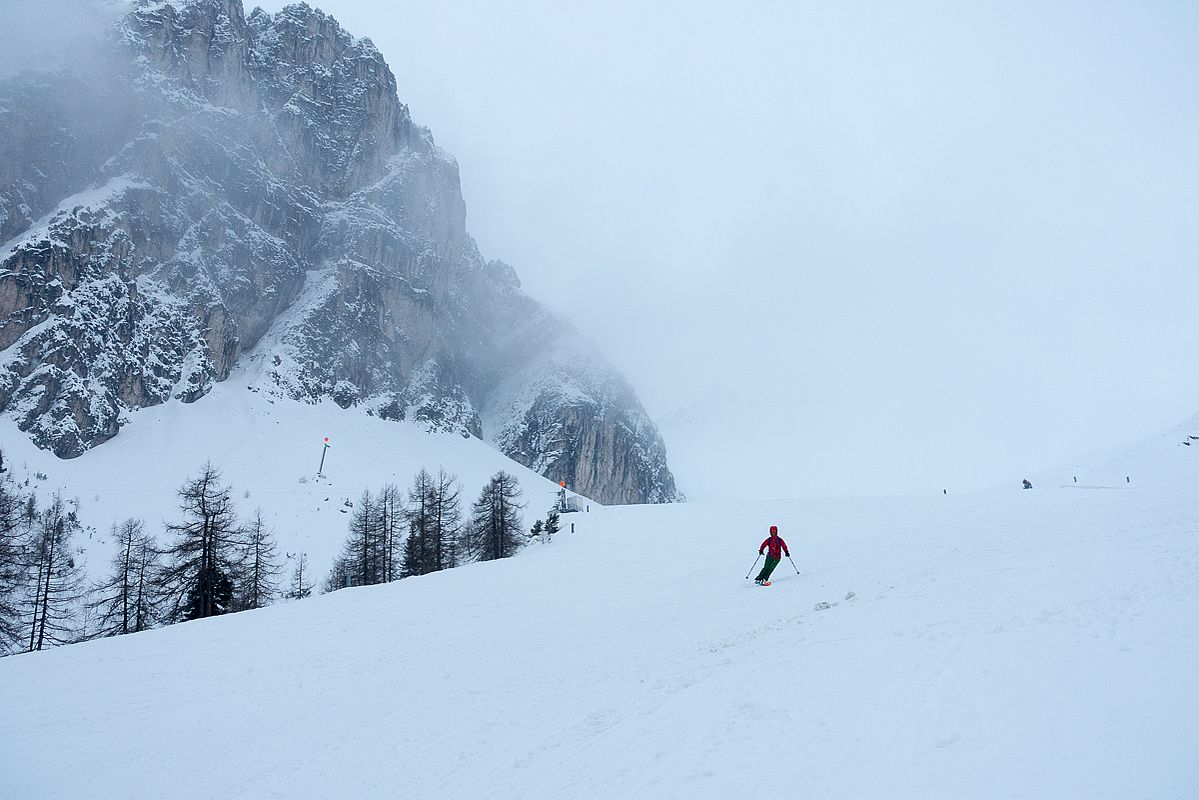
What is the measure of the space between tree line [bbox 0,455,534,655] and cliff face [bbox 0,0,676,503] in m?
35.9

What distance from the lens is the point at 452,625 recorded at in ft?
51.6

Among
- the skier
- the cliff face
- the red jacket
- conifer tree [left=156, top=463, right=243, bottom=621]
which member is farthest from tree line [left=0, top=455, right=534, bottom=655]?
the cliff face

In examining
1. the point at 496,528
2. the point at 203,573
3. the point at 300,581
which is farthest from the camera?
the point at 300,581

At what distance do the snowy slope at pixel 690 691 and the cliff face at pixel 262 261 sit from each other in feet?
268

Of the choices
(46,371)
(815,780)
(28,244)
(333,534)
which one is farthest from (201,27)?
(815,780)

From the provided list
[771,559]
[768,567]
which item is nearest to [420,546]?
[768,567]

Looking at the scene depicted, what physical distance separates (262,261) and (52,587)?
92.2 m

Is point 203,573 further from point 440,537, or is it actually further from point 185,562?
point 440,537

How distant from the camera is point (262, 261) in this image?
11219 centimetres

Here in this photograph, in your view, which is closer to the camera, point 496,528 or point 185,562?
point 185,562

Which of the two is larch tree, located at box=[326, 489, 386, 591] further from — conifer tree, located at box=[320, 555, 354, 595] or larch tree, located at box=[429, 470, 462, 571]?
larch tree, located at box=[429, 470, 462, 571]

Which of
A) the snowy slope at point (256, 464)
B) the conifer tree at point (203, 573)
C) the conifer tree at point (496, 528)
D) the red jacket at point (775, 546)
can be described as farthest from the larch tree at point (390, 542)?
the red jacket at point (775, 546)

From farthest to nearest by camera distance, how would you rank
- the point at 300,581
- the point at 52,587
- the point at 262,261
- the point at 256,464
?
the point at 262,261 < the point at 256,464 < the point at 300,581 < the point at 52,587

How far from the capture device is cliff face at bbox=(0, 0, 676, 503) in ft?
271
